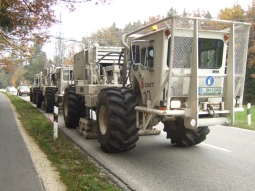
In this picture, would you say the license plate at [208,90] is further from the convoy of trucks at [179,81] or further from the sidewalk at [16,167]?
the sidewalk at [16,167]

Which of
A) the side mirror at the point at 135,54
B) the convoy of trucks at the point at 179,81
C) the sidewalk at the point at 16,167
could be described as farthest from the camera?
the side mirror at the point at 135,54

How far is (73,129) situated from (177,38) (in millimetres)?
7127

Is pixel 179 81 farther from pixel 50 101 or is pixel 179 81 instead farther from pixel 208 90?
pixel 50 101

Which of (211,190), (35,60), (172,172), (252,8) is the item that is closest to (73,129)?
(172,172)

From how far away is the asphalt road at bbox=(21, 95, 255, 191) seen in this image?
6.04 meters

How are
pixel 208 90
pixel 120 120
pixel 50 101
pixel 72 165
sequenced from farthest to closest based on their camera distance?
pixel 50 101 < pixel 120 120 < pixel 72 165 < pixel 208 90

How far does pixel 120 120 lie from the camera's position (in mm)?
7719

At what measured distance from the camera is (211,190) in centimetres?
569

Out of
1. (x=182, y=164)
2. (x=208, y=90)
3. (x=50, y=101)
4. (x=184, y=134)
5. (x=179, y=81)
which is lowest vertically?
(x=182, y=164)

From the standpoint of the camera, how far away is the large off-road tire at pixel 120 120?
7.70 m

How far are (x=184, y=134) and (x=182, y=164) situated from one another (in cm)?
151

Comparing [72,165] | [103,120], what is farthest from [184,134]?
[72,165]

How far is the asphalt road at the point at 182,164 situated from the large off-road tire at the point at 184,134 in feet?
0.65

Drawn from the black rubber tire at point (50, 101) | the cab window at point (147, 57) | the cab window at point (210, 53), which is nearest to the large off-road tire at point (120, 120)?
the cab window at point (147, 57)
